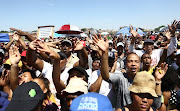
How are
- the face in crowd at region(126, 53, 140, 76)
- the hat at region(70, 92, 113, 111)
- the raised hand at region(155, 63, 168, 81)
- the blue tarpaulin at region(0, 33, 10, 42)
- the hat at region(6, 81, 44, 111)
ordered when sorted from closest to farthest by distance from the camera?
1. the hat at region(70, 92, 113, 111)
2. the hat at region(6, 81, 44, 111)
3. the raised hand at region(155, 63, 168, 81)
4. the face in crowd at region(126, 53, 140, 76)
5. the blue tarpaulin at region(0, 33, 10, 42)

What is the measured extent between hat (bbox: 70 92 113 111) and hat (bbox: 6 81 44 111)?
17.4 inches

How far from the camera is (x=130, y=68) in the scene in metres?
2.71

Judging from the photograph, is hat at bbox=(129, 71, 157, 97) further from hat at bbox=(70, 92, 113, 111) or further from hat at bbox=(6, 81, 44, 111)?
hat at bbox=(6, 81, 44, 111)

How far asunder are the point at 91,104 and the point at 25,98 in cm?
67

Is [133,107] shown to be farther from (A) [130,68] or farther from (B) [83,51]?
(B) [83,51]

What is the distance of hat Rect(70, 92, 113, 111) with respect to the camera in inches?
47.3

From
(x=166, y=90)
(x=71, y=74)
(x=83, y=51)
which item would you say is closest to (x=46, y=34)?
(x=83, y=51)

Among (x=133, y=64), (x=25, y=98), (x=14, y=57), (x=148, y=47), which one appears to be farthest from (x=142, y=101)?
(x=148, y=47)

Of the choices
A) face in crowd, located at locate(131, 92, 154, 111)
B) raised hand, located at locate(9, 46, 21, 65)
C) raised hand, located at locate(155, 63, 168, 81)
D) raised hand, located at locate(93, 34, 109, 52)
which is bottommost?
face in crowd, located at locate(131, 92, 154, 111)

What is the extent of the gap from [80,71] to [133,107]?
0.91 meters

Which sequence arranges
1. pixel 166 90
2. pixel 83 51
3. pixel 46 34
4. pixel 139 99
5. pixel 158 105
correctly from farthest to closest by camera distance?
1. pixel 46 34
2. pixel 83 51
3. pixel 166 90
4. pixel 158 105
5. pixel 139 99

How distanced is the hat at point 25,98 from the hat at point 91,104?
0.44 m

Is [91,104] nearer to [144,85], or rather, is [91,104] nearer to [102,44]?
[144,85]

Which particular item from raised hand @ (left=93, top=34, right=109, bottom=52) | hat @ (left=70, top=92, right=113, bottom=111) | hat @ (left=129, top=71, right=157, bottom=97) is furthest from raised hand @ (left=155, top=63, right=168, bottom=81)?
hat @ (left=70, top=92, right=113, bottom=111)
